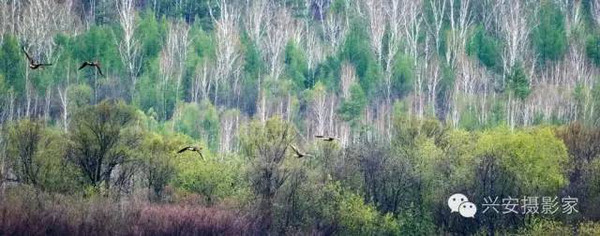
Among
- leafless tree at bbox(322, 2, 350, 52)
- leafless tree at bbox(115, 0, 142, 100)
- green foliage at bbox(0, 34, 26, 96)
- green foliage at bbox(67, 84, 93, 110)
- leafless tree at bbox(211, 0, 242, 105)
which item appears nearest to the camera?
green foliage at bbox(67, 84, 93, 110)

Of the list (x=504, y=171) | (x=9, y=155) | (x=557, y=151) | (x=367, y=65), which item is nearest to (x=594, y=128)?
(x=557, y=151)

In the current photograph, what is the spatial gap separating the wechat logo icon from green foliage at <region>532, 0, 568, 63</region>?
36.8 meters

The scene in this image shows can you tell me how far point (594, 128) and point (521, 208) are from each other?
594 inches

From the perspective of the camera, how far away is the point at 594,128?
56156 mm

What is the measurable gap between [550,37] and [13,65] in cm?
4359

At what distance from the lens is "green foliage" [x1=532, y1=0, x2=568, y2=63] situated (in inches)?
3150

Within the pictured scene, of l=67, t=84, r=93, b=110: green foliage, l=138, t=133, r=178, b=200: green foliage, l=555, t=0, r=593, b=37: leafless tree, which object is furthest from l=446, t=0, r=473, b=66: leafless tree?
l=138, t=133, r=178, b=200: green foliage

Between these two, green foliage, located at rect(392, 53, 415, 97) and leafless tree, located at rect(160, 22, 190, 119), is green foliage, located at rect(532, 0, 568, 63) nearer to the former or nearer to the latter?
green foliage, located at rect(392, 53, 415, 97)

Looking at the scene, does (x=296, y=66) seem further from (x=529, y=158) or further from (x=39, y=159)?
(x=39, y=159)

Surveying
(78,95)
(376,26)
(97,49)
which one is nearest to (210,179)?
(78,95)

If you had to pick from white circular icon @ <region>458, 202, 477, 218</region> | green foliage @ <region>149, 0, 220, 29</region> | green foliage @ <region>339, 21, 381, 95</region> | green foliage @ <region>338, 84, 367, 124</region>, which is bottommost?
white circular icon @ <region>458, 202, 477, 218</region>

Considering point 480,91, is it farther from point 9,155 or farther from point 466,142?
point 9,155

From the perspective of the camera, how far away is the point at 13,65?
69750 millimetres

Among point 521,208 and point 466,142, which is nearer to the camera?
point 521,208
